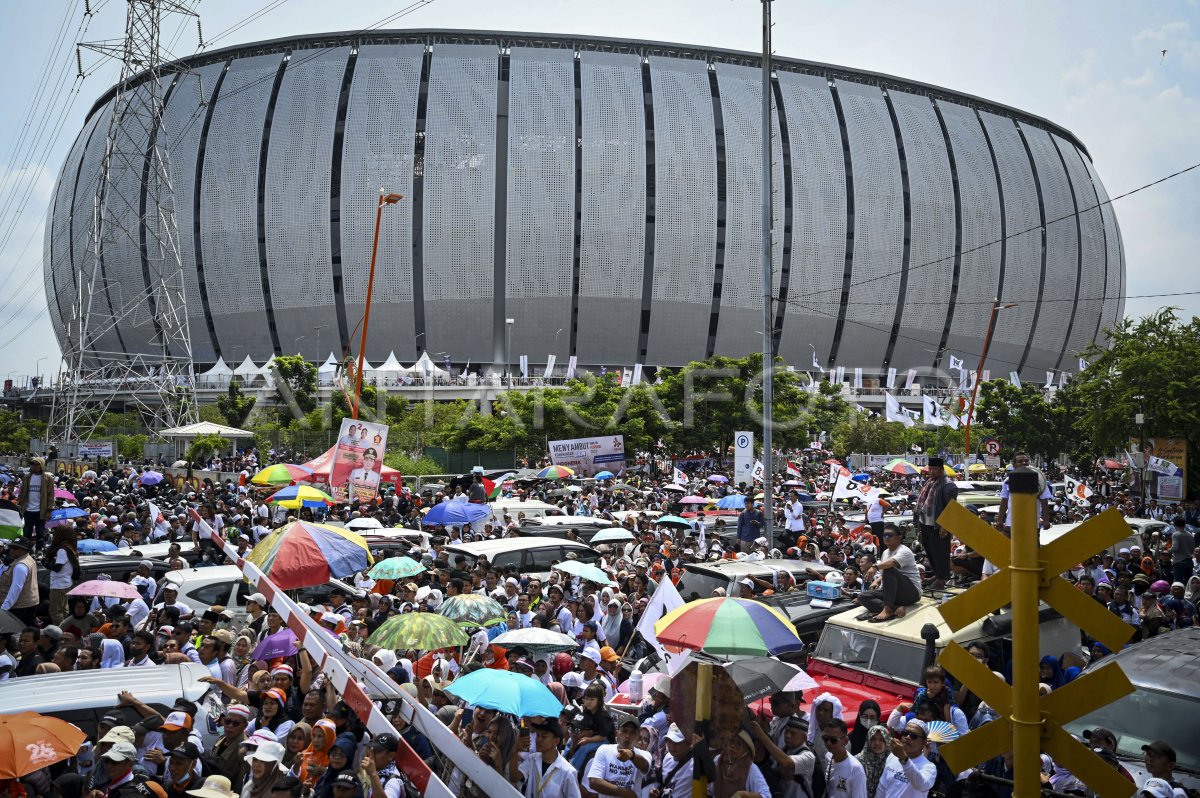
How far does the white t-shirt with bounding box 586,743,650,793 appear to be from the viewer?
5949 millimetres

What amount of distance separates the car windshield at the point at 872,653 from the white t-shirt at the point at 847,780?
2.74 meters

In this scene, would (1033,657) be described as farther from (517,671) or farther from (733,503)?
(733,503)

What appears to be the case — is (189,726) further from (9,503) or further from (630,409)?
(630,409)

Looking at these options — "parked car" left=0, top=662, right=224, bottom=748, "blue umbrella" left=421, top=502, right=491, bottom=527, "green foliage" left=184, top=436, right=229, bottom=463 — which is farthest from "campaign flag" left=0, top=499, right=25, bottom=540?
"green foliage" left=184, top=436, right=229, bottom=463

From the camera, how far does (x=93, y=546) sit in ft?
49.2

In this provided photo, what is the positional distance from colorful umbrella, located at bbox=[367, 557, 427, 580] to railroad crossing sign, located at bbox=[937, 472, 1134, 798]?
33.7 feet

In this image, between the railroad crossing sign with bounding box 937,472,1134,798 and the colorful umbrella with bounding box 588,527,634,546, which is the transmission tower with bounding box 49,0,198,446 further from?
the railroad crossing sign with bounding box 937,472,1134,798

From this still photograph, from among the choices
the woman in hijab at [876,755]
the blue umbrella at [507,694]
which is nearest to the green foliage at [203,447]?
the blue umbrella at [507,694]

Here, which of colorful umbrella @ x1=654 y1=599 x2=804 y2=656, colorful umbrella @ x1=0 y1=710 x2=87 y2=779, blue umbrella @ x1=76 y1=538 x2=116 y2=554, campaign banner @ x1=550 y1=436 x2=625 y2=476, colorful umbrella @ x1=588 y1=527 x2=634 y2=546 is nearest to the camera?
colorful umbrella @ x1=0 y1=710 x2=87 y2=779

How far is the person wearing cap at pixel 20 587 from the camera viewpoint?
10836 millimetres

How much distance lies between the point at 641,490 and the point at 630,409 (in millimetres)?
9422

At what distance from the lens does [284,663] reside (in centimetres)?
838

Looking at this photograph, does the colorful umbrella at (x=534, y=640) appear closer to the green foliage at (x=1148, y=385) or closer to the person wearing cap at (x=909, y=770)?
the person wearing cap at (x=909, y=770)

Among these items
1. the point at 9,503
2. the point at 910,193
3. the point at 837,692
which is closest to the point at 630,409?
the point at 9,503
